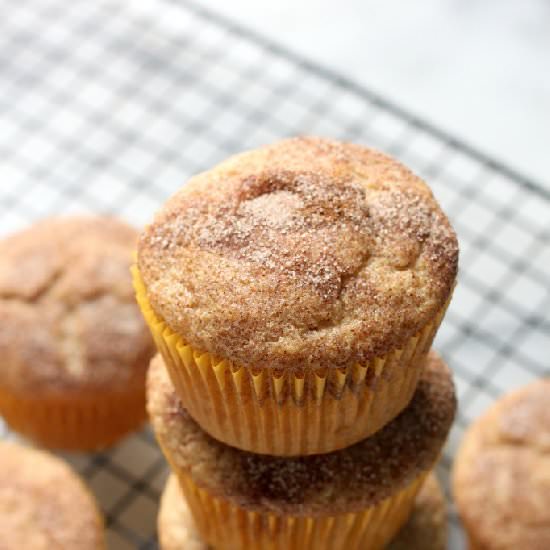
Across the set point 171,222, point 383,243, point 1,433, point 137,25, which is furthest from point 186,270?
point 137,25

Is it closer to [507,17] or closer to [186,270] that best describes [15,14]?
[507,17]

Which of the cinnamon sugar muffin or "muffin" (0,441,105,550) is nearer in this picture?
the cinnamon sugar muffin

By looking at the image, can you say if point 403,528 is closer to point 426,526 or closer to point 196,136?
point 426,526

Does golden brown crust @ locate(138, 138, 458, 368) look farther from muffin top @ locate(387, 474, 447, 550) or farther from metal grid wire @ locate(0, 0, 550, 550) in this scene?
metal grid wire @ locate(0, 0, 550, 550)

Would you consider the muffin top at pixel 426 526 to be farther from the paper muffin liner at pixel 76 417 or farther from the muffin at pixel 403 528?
the paper muffin liner at pixel 76 417

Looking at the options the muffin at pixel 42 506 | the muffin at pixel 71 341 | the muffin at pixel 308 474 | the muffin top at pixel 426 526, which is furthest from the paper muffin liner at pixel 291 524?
the muffin at pixel 71 341

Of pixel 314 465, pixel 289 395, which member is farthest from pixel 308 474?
pixel 289 395

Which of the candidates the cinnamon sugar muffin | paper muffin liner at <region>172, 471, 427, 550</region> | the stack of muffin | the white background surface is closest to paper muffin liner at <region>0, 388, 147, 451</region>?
paper muffin liner at <region>172, 471, 427, 550</region>
